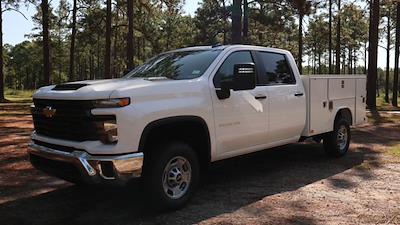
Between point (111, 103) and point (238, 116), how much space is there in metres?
2.02

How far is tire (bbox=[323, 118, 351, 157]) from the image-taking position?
8.71 meters

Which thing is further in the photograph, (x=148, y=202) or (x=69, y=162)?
(x=148, y=202)

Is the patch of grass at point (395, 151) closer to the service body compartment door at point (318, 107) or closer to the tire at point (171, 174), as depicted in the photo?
the service body compartment door at point (318, 107)

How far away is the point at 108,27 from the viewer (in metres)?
27.1

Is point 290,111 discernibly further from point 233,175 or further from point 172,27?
point 172,27

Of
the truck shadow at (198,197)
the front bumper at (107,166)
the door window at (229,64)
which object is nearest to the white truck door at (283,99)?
the door window at (229,64)

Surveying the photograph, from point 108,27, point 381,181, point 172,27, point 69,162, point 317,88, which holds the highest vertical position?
point 172,27

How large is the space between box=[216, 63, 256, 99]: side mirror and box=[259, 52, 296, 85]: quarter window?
111cm

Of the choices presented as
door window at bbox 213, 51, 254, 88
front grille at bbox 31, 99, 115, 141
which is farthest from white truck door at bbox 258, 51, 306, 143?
front grille at bbox 31, 99, 115, 141

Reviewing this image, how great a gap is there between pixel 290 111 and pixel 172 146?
2650 mm

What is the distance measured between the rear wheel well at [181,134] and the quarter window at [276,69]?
172 centimetres

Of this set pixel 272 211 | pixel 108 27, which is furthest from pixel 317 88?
pixel 108 27

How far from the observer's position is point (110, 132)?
4.87 metres

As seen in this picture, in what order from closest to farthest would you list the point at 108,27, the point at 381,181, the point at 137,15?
the point at 381,181 → the point at 108,27 → the point at 137,15
